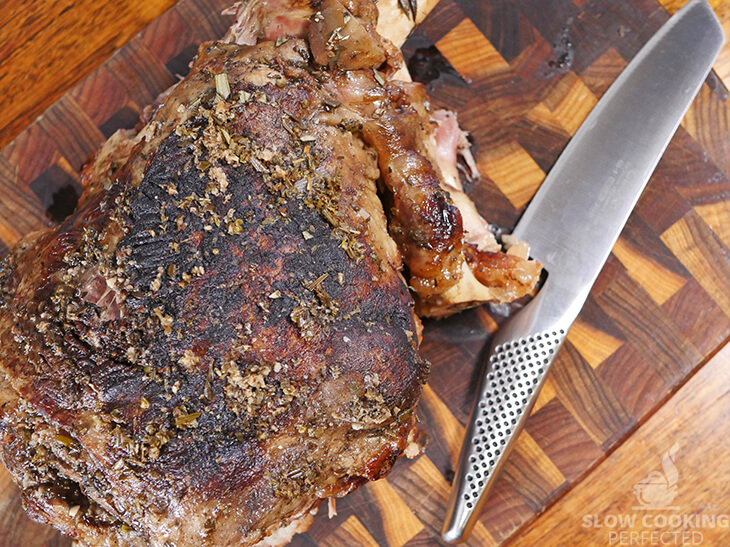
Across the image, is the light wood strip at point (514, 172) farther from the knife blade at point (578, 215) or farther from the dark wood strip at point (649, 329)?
the dark wood strip at point (649, 329)

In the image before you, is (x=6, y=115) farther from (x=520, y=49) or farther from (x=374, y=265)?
(x=520, y=49)

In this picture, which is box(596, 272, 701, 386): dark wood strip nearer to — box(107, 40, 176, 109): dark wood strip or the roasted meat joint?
the roasted meat joint

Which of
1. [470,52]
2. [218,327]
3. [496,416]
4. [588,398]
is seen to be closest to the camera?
[218,327]

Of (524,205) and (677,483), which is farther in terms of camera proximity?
(524,205)

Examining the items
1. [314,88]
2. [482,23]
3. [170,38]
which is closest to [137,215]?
[314,88]

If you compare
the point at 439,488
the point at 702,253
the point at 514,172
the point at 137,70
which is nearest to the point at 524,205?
the point at 514,172

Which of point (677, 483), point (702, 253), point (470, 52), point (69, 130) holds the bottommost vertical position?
point (677, 483)

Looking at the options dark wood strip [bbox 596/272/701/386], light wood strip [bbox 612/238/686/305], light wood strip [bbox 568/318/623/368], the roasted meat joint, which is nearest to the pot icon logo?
dark wood strip [bbox 596/272/701/386]

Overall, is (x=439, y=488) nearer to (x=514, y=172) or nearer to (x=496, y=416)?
(x=496, y=416)
